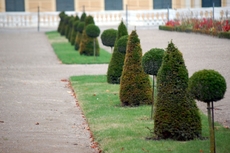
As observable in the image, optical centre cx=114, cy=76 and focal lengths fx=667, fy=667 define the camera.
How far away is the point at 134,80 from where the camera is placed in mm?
12641

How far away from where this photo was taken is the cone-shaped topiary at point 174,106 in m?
9.26

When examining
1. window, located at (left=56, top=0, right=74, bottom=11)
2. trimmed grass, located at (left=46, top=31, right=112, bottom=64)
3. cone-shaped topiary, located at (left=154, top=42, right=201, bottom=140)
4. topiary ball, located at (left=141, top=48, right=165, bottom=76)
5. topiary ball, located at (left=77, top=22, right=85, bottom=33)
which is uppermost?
window, located at (left=56, top=0, right=74, bottom=11)

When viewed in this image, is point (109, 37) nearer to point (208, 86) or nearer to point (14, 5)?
point (208, 86)

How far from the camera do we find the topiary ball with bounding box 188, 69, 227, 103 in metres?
8.07

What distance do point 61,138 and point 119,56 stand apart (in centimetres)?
549

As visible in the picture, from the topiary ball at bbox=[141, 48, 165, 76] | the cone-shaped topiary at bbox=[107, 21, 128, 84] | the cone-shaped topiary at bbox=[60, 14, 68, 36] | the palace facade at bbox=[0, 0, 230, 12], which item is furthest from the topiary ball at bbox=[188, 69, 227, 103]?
the palace facade at bbox=[0, 0, 230, 12]

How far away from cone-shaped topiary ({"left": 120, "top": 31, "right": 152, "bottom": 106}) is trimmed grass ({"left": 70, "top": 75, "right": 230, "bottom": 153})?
0.71 ft

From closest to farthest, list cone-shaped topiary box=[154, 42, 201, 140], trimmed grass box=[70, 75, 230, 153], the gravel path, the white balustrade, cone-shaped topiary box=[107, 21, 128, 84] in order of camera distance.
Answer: trimmed grass box=[70, 75, 230, 153]
cone-shaped topiary box=[154, 42, 201, 140]
the gravel path
cone-shaped topiary box=[107, 21, 128, 84]
the white balustrade

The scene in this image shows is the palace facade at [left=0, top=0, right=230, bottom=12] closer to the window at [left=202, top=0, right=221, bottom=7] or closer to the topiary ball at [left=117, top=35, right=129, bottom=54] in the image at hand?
the window at [left=202, top=0, right=221, bottom=7]

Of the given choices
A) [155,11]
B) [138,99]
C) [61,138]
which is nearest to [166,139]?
[61,138]

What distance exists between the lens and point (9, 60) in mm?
24609

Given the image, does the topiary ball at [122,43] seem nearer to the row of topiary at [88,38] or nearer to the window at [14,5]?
the row of topiary at [88,38]

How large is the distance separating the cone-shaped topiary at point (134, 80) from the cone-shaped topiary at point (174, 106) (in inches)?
124

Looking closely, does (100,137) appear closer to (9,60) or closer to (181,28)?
(9,60)
